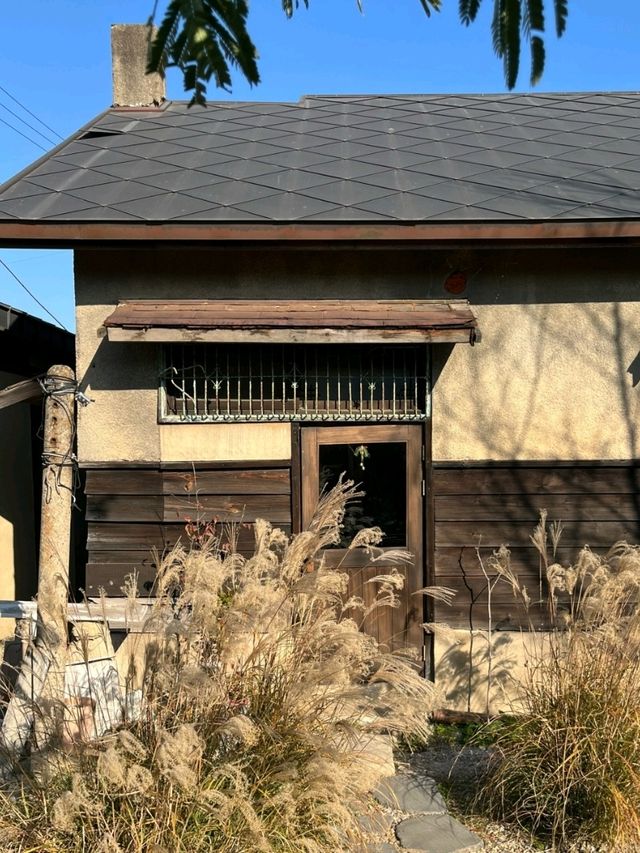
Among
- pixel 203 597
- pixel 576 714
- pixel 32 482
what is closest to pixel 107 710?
pixel 203 597

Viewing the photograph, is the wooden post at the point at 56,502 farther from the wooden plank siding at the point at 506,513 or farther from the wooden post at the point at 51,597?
the wooden plank siding at the point at 506,513

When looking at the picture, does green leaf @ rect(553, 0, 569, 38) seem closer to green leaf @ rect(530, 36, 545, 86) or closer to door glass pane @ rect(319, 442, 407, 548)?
green leaf @ rect(530, 36, 545, 86)

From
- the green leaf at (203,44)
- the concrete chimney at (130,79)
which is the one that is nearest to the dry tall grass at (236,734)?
the green leaf at (203,44)

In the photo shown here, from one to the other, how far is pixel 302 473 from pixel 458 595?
58.7 inches

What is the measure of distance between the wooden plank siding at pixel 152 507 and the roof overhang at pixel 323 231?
5.44 feet

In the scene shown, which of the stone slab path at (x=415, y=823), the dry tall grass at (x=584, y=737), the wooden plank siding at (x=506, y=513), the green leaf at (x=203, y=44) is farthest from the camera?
the wooden plank siding at (x=506, y=513)

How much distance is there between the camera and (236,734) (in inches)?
122

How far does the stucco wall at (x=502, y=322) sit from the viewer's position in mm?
5688

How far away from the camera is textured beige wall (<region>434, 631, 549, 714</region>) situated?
226 inches

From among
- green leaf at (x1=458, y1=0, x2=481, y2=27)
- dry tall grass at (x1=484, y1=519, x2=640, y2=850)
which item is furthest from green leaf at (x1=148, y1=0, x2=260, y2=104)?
dry tall grass at (x1=484, y1=519, x2=640, y2=850)

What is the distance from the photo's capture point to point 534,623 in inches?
230

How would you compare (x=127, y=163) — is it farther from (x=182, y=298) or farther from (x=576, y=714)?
(x=576, y=714)

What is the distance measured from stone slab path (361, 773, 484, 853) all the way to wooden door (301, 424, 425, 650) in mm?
1557

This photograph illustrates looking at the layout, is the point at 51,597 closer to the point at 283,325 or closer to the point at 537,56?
the point at 283,325
